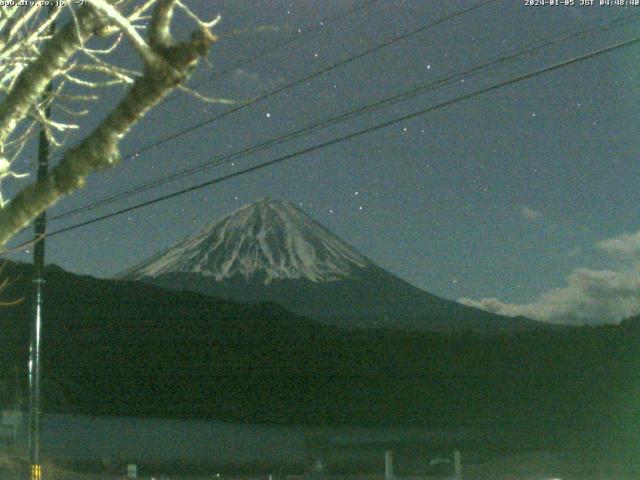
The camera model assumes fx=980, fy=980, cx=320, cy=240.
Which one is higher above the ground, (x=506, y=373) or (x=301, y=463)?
(x=506, y=373)

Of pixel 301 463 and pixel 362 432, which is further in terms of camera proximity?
pixel 362 432

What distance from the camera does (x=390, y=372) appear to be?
7075cm

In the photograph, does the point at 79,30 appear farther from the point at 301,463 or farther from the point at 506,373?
the point at 506,373

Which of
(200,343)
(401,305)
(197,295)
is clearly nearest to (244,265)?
(401,305)

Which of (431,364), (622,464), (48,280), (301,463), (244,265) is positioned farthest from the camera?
(244,265)

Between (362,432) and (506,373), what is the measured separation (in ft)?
44.5

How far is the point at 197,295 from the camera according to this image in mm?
91312

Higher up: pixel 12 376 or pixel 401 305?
pixel 401 305

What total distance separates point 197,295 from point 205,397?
82.3 ft

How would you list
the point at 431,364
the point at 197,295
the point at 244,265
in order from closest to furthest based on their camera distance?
the point at 431,364, the point at 197,295, the point at 244,265

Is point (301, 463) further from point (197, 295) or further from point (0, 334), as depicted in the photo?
point (197, 295)

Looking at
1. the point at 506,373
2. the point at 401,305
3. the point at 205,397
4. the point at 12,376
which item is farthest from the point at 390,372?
the point at 401,305

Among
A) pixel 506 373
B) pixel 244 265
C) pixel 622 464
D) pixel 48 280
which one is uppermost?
pixel 244 265

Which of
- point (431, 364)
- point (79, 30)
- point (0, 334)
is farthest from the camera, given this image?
point (431, 364)
